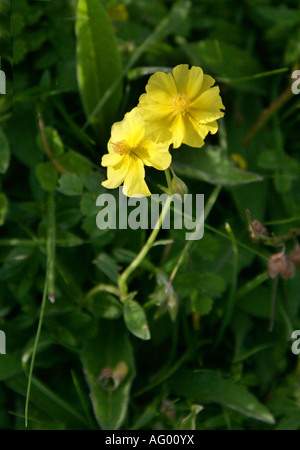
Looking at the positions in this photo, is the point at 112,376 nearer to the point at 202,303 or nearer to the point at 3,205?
the point at 202,303

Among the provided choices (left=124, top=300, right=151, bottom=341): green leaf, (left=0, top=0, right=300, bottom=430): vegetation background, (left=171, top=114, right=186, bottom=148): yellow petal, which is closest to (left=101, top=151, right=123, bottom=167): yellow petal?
(left=171, top=114, right=186, bottom=148): yellow petal

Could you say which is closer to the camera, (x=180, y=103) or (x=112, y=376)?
(x=180, y=103)

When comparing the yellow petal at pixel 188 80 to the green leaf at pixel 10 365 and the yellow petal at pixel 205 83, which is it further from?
the green leaf at pixel 10 365

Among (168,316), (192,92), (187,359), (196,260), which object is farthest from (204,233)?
(192,92)

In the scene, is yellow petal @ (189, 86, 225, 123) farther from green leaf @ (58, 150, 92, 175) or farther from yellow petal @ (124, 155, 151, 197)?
green leaf @ (58, 150, 92, 175)

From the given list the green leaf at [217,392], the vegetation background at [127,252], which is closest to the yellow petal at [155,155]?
the vegetation background at [127,252]

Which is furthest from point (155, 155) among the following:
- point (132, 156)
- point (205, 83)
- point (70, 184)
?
point (70, 184)

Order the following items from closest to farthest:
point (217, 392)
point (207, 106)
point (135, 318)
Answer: point (207, 106) < point (135, 318) < point (217, 392)
